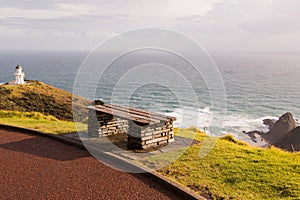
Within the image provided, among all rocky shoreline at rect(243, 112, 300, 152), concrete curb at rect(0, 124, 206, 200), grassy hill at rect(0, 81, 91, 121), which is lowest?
rocky shoreline at rect(243, 112, 300, 152)

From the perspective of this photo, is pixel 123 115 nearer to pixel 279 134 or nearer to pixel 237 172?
pixel 237 172

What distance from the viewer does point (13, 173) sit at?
6973 mm

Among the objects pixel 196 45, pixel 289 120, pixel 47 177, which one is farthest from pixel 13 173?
pixel 289 120

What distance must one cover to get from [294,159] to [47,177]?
6075 mm

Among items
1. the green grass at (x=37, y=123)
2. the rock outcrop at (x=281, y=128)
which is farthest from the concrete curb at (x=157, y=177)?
the rock outcrop at (x=281, y=128)

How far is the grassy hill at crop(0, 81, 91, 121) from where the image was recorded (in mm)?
23375

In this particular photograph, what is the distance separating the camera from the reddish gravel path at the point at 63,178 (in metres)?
5.85

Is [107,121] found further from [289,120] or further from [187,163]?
[289,120]

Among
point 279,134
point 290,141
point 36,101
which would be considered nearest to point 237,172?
point 36,101

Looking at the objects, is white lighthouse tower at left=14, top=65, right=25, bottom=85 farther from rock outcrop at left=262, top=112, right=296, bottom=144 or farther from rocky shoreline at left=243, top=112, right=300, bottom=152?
rock outcrop at left=262, top=112, right=296, bottom=144

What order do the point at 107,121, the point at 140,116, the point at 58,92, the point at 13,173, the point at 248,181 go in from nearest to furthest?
the point at 248,181
the point at 13,173
the point at 140,116
the point at 107,121
the point at 58,92

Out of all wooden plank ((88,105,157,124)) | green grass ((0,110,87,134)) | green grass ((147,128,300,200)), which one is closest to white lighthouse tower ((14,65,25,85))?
green grass ((0,110,87,134))

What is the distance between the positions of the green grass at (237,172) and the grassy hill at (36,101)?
16.0 metres

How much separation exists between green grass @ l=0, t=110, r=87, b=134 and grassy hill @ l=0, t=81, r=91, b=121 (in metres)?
7.72
